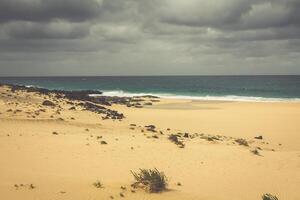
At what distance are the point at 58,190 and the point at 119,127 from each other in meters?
12.0

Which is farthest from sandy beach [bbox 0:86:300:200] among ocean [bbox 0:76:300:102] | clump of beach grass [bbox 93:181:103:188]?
ocean [bbox 0:76:300:102]

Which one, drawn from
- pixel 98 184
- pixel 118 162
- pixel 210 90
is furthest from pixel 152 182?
pixel 210 90

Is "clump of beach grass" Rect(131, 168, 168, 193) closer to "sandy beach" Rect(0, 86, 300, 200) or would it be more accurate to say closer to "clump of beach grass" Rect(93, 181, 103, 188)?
"sandy beach" Rect(0, 86, 300, 200)

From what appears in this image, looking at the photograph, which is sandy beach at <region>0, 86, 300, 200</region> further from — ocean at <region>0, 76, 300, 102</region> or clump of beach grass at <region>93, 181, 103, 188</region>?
ocean at <region>0, 76, 300, 102</region>

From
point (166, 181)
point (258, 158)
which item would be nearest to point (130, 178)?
point (166, 181)

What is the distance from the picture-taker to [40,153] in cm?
1325

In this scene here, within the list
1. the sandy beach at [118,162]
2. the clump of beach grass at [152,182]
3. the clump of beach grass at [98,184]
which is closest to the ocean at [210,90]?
the sandy beach at [118,162]

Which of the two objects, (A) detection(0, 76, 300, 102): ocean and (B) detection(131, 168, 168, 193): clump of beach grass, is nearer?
(B) detection(131, 168, 168, 193): clump of beach grass

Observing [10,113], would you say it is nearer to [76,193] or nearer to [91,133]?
[91,133]

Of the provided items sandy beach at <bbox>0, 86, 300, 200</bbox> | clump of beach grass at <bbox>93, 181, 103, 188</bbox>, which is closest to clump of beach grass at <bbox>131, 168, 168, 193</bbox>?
sandy beach at <bbox>0, 86, 300, 200</bbox>

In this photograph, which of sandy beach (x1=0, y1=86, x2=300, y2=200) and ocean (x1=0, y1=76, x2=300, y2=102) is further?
ocean (x1=0, y1=76, x2=300, y2=102)

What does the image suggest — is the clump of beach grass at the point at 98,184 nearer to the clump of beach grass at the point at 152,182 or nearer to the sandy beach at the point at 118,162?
the sandy beach at the point at 118,162

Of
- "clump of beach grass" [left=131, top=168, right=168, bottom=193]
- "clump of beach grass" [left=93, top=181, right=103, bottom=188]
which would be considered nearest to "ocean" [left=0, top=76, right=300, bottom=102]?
"clump of beach grass" [left=131, top=168, right=168, bottom=193]

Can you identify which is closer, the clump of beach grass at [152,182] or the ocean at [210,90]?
the clump of beach grass at [152,182]
